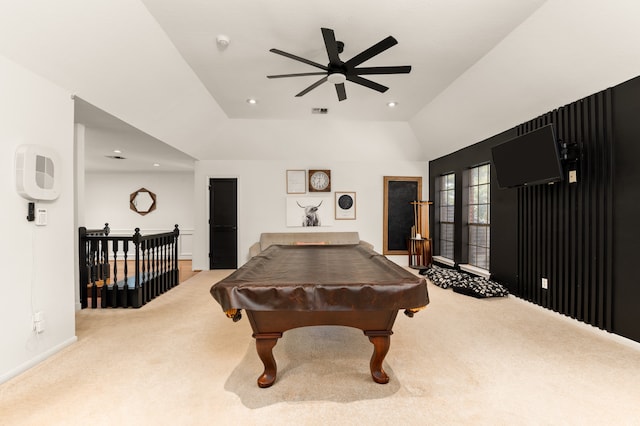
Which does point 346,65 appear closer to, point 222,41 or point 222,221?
point 222,41

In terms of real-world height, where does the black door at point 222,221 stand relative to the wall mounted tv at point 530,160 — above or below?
below

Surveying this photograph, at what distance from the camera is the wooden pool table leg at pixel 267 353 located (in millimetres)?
1864

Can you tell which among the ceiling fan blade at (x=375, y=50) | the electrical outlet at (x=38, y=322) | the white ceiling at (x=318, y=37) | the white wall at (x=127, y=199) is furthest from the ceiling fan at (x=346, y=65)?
the white wall at (x=127, y=199)

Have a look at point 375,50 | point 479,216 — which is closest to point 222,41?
point 375,50

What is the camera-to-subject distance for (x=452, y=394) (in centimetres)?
189

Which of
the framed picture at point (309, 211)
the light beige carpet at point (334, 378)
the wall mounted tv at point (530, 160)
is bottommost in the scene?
the light beige carpet at point (334, 378)

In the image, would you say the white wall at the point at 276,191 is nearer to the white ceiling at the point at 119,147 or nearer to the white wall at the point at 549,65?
the white ceiling at the point at 119,147

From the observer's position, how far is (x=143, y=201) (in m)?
8.00

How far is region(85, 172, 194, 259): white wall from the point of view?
800 centimetres

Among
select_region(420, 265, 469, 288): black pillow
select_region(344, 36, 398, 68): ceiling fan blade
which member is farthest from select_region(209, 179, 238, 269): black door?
select_region(344, 36, 398, 68): ceiling fan blade

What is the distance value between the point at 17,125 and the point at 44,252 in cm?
101

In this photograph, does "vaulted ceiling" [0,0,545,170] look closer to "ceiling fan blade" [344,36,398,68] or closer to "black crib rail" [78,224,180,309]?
"ceiling fan blade" [344,36,398,68]

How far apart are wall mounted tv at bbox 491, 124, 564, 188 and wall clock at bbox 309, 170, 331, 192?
3.23 m

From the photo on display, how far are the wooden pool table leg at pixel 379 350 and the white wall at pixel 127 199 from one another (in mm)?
7156
